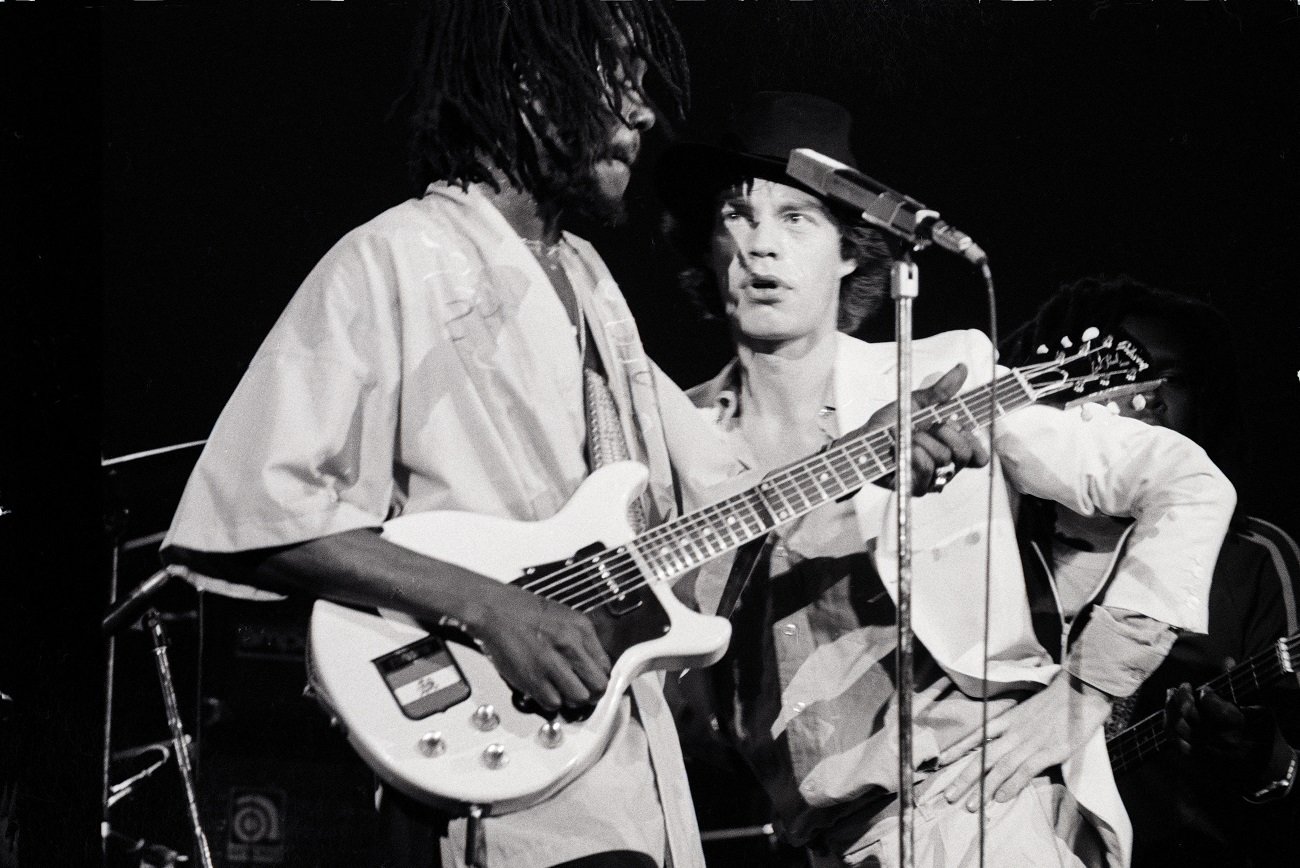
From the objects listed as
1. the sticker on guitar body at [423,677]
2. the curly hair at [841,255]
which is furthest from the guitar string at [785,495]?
the curly hair at [841,255]

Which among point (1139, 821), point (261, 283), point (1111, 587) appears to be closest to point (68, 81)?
point (261, 283)

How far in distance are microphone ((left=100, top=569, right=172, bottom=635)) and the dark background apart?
5 cm

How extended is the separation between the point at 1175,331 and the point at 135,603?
6.78 ft

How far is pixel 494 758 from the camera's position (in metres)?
1.72

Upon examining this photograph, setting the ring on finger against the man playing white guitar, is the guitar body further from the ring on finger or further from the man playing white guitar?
the ring on finger

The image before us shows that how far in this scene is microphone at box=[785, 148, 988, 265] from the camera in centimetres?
165

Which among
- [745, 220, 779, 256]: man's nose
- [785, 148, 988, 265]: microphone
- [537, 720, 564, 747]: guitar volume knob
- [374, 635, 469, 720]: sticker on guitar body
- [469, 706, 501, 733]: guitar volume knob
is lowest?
[537, 720, 564, 747]: guitar volume knob

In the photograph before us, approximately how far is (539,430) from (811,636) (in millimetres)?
643

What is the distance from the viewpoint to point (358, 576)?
1.83 m

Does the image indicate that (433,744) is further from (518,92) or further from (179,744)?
(518,92)

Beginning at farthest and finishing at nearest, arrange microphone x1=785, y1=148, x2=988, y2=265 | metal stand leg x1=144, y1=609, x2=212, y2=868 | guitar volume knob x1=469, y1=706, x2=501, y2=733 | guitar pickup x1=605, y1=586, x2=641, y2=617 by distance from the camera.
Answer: metal stand leg x1=144, y1=609, x2=212, y2=868 → guitar pickup x1=605, y1=586, x2=641, y2=617 → guitar volume knob x1=469, y1=706, x2=501, y2=733 → microphone x1=785, y1=148, x2=988, y2=265

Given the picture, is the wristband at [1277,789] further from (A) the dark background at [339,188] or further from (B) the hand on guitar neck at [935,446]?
(B) the hand on guitar neck at [935,446]

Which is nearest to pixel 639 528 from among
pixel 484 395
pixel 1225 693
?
pixel 484 395

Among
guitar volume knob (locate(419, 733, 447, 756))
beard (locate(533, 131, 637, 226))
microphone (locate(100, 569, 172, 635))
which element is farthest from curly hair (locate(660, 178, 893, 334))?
microphone (locate(100, 569, 172, 635))
